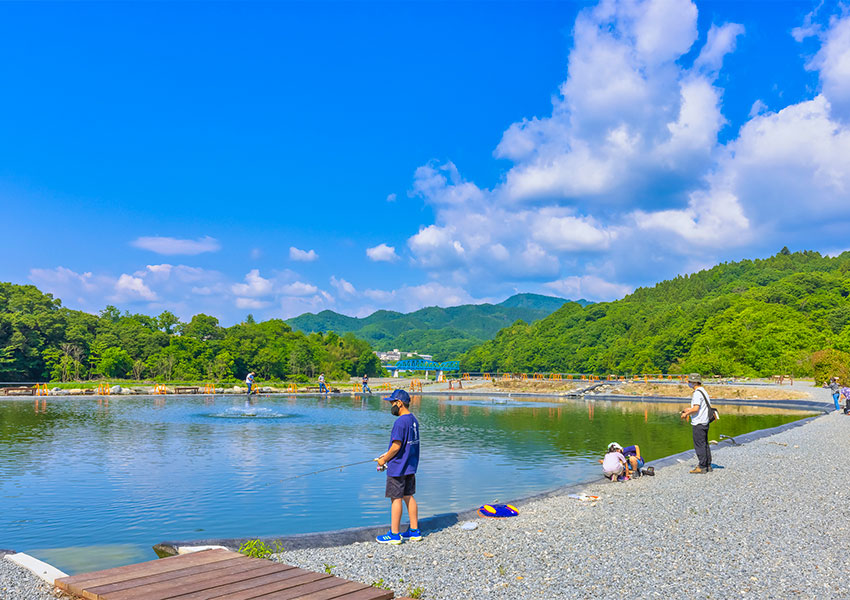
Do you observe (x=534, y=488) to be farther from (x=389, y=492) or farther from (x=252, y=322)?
(x=252, y=322)

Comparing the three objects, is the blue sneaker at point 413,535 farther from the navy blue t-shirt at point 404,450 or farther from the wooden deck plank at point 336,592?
the wooden deck plank at point 336,592

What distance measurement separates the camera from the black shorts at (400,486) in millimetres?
6801

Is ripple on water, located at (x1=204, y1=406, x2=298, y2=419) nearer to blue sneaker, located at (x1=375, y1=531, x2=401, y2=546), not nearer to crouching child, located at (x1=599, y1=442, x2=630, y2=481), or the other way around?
crouching child, located at (x1=599, y1=442, x2=630, y2=481)

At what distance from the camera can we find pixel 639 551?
6.30m

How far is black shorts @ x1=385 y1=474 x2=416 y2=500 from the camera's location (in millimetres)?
6801

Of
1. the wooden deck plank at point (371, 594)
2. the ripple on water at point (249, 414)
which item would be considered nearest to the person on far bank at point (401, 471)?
the wooden deck plank at point (371, 594)

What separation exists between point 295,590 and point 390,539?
2.20 m

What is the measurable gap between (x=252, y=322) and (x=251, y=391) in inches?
1896

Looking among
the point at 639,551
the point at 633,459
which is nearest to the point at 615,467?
the point at 633,459

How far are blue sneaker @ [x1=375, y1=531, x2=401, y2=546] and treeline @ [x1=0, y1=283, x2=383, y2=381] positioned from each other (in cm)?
5162

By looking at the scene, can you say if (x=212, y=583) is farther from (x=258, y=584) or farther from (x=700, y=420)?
(x=700, y=420)

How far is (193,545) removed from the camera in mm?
6215

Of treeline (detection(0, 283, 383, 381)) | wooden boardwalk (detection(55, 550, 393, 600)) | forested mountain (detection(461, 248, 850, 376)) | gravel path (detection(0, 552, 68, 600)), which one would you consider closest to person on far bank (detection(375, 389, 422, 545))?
wooden boardwalk (detection(55, 550, 393, 600))

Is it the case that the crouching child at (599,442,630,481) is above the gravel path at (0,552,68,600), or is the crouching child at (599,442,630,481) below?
below
